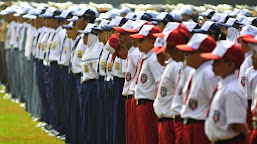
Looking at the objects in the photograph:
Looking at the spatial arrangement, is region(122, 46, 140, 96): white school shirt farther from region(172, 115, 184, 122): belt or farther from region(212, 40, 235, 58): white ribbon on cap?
region(212, 40, 235, 58): white ribbon on cap

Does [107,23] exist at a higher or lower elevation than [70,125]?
higher

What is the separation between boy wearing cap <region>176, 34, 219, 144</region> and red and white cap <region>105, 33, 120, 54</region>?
367 cm

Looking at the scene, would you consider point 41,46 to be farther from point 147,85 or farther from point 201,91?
point 201,91

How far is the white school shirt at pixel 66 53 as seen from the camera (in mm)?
17328

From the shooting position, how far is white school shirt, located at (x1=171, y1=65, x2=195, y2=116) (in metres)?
10.1

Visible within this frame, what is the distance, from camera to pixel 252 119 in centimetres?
977

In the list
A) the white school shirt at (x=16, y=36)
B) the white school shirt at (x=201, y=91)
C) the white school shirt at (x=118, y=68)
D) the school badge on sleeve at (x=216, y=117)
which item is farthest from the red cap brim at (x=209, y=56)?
the white school shirt at (x=16, y=36)

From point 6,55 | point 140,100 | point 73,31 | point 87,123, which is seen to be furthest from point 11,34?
point 140,100

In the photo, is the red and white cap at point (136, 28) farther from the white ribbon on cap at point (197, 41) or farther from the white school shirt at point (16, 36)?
the white school shirt at point (16, 36)

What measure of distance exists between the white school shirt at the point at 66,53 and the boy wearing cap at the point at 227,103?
8.35 meters

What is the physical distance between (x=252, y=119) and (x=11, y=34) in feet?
54.3

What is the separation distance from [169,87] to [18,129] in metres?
9.64

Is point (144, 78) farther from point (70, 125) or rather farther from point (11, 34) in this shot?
point (11, 34)

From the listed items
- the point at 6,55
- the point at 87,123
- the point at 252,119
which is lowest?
the point at 6,55
